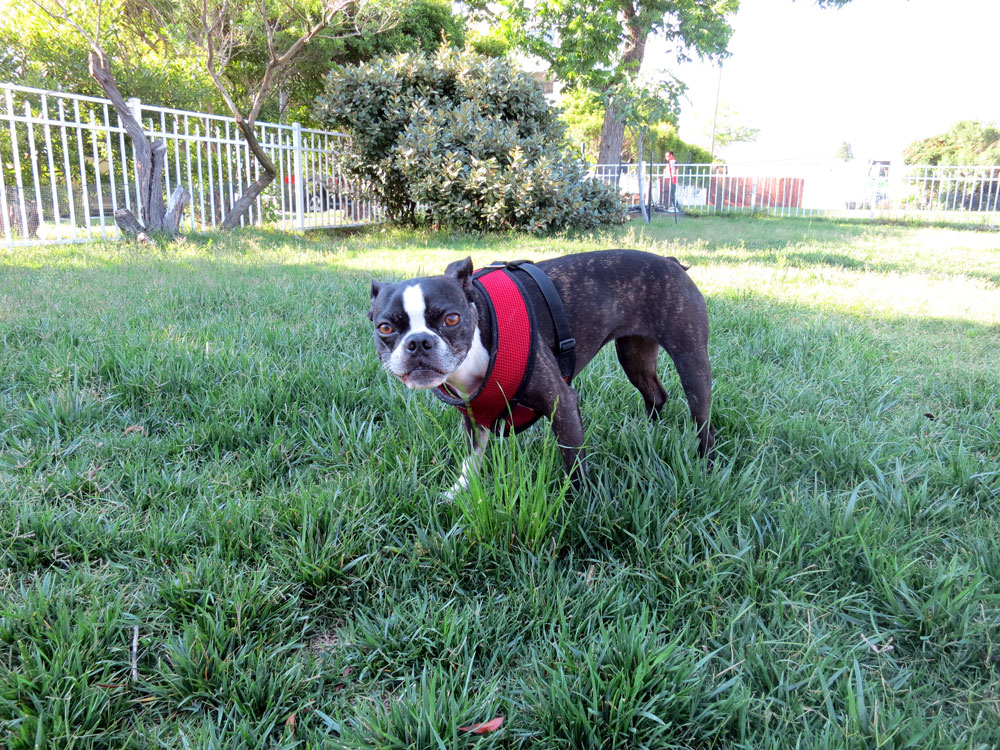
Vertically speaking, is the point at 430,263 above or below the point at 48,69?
below

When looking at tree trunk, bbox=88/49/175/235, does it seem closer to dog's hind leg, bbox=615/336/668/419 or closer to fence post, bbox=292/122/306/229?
fence post, bbox=292/122/306/229

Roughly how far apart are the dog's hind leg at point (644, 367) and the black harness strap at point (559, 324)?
0.52m

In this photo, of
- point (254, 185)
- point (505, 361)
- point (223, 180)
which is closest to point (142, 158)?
point (254, 185)

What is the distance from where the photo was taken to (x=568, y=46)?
17875mm

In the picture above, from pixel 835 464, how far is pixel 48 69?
16.8 m

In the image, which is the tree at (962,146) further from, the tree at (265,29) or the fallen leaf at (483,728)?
the fallen leaf at (483,728)

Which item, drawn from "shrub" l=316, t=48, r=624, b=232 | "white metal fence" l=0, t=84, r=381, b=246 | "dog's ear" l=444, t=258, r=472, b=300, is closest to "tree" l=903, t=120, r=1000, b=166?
"shrub" l=316, t=48, r=624, b=232

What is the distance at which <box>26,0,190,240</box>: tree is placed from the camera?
7.93 m

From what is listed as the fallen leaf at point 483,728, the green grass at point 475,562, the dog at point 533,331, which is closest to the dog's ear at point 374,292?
the dog at point 533,331

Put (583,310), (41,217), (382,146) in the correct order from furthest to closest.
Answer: (382,146) → (41,217) → (583,310)

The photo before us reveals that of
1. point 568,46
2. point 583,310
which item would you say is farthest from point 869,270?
point 568,46

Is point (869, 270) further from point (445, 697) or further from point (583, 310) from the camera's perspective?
point (445, 697)

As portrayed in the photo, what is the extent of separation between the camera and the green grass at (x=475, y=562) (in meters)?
1.31

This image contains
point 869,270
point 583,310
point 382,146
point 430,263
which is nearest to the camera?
point 583,310
